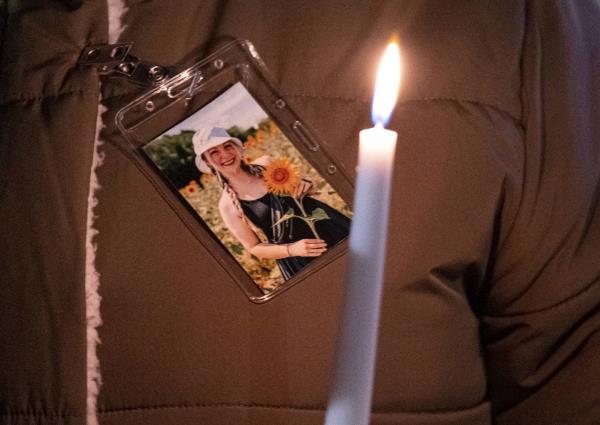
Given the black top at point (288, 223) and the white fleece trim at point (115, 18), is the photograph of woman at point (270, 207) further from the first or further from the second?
the white fleece trim at point (115, 18)

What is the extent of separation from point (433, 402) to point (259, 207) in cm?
22

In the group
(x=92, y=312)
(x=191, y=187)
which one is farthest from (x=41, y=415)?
(x=191, y=187)

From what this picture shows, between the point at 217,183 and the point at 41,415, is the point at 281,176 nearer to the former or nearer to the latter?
the point at 217,183

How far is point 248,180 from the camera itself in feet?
1.64

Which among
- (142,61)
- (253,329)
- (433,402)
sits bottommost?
(433,402)

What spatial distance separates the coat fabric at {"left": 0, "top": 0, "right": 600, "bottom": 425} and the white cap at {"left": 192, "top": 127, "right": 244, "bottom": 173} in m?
0.05

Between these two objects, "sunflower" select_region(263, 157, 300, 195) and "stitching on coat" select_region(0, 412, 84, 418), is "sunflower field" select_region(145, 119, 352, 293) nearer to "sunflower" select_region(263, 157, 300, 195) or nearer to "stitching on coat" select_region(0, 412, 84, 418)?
"sunflower" select_region(263, 157, 300, 195)

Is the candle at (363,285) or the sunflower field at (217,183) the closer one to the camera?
the candle at (363,285)

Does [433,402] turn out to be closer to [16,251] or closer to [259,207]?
[259,207]

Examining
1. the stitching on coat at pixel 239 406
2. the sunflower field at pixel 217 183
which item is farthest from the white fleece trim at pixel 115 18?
the stitching on coat at pixel 239 406

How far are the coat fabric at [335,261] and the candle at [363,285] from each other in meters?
0.23

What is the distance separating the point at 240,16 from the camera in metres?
0.53

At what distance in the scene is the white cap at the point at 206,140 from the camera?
0.50m

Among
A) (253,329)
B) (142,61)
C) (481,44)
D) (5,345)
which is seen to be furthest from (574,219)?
(5,345)
